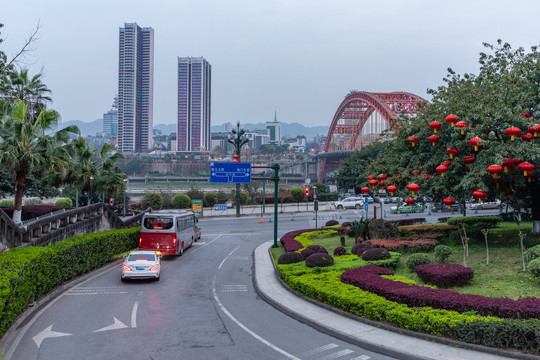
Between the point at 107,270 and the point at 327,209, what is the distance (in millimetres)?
49221

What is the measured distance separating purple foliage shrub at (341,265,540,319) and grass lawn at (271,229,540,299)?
6.51 feet

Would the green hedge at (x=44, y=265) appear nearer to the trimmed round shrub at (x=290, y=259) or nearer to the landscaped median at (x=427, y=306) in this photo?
the landscaped median at (x=427, y=306)

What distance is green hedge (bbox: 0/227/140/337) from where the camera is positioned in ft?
39.6

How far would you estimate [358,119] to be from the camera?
14150 centimetres

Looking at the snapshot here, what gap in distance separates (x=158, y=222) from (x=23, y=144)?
8895mm

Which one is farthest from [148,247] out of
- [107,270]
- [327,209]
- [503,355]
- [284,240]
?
[327,209]

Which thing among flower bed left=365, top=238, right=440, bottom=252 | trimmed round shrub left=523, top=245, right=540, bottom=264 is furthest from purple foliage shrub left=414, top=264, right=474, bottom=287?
flower bed left=365, top=238, right=440, bottom=252

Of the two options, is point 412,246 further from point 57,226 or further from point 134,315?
point 57,226

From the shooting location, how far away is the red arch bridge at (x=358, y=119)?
110 meters

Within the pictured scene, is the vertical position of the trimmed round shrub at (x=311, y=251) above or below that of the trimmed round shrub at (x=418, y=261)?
below

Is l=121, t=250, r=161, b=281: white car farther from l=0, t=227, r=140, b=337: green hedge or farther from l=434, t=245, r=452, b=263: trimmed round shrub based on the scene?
l=434, t=245, r=452, b=263: trimmed round shrub

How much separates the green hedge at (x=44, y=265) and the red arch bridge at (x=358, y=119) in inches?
3417

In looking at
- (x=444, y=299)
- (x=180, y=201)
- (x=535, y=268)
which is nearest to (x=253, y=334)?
(x=444, y=299)

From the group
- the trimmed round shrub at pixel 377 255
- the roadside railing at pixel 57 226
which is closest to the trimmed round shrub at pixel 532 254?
the trimmed round shrub at pixel 377 255
